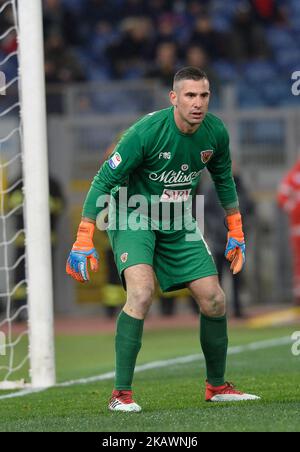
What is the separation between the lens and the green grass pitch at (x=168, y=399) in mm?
5863

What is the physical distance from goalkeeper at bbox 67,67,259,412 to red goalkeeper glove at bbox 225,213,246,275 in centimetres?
6

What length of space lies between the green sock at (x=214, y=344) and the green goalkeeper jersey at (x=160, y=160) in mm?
732

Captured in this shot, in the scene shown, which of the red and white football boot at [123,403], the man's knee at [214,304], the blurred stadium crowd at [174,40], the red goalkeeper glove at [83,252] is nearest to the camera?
the red and white football boot at [123,403]

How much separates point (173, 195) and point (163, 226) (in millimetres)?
188

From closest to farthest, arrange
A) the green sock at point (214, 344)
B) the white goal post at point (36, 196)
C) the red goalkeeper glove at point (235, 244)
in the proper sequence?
the green sock at point (214, 344)
the red goalkeeper glove at point (235, 244)
the white goal post at point (36, 196)

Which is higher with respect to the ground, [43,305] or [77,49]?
[77,49]

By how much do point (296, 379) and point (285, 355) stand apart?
233 cm

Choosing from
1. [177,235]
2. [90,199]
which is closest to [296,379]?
[177,235]

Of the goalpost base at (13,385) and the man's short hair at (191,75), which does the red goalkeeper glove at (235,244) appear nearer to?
the man's short hair at (191,75)

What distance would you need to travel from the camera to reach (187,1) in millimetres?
19625

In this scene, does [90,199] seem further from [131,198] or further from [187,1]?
[187,1]

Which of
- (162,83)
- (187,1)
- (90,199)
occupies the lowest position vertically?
(90,199)

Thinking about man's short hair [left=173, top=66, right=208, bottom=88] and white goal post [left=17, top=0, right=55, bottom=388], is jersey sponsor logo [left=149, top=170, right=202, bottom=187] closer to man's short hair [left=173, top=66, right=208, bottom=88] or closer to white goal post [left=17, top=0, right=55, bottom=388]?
man's short hair [left=173, top=66, right=208, bottom=88]

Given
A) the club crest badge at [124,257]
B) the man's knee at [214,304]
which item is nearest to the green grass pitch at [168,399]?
the man's knee at [214,304]
